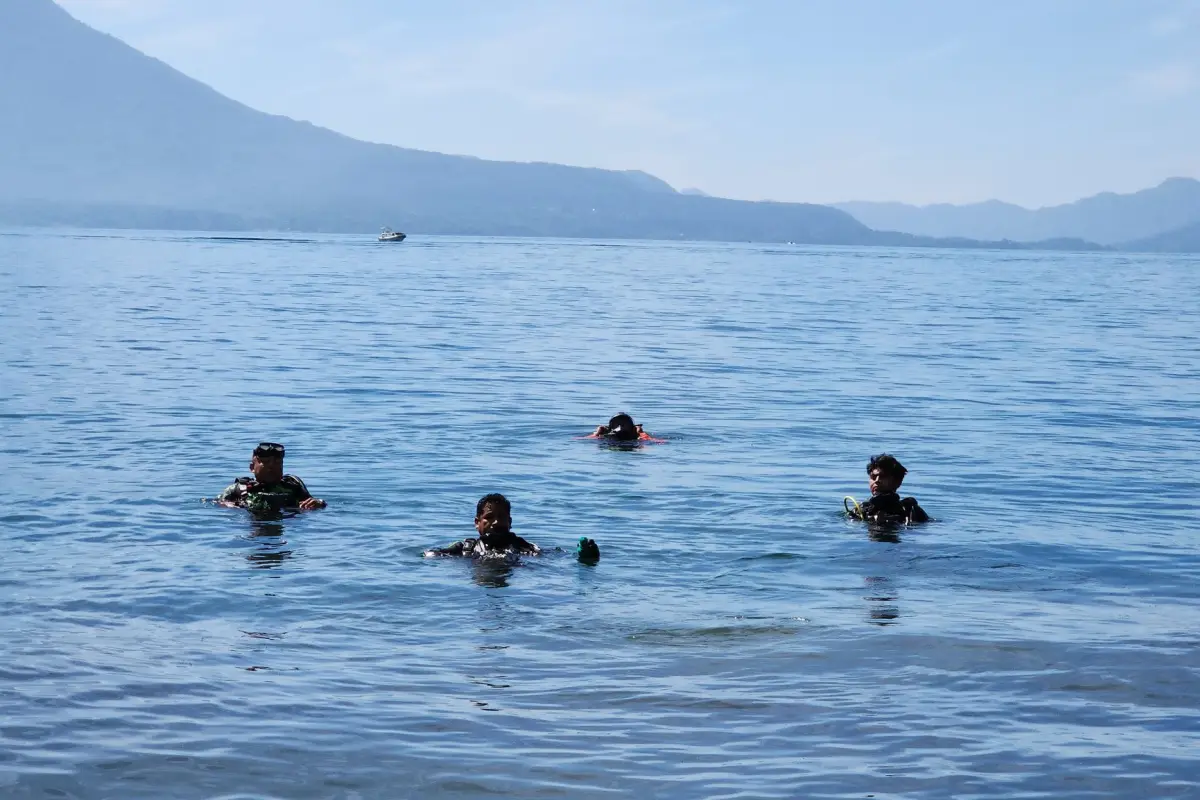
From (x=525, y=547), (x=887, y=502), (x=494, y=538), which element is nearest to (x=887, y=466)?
(x=887, y=502)

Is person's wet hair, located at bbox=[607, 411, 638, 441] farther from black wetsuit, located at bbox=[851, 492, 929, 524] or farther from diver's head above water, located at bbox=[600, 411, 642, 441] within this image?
black wetsuit, located at bbox=[851, 492, 929, 524]

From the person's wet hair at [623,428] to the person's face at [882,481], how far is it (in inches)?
282

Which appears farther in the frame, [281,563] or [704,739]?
[281,563]

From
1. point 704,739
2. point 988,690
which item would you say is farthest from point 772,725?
point 988,690

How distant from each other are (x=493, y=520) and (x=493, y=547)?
329mm

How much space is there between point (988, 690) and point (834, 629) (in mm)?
2031

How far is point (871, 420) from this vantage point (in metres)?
30.1

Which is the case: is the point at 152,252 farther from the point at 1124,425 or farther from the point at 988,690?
the point at 988,690

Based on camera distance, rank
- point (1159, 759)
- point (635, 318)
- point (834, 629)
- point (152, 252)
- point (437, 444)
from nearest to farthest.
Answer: point (1159, 759), point (834, 629), point (437, 444), point (635, 318), point (152, 252)

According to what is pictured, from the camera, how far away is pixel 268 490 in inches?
722

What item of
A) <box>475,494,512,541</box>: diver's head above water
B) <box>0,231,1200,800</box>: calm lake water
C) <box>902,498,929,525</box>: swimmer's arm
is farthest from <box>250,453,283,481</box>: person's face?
<box>902,498,929,525</box>: swimmer's arm

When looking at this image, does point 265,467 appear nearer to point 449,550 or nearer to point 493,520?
point 449,550

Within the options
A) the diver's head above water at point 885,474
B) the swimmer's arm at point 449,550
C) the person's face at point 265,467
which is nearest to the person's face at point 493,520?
the swimmer's arm at point 449,550

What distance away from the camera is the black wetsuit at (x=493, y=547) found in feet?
51.5
